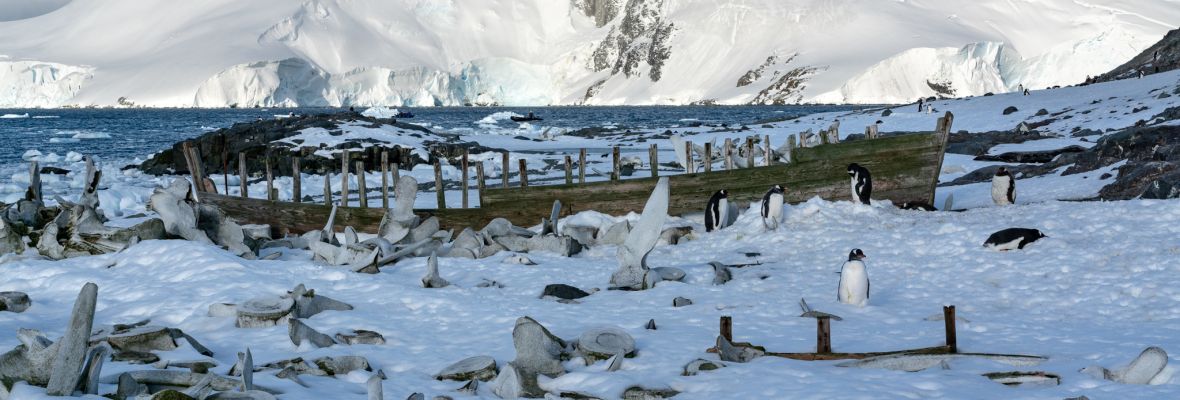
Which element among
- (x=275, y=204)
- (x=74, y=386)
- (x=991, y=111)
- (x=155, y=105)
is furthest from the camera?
(x=155, y=105)

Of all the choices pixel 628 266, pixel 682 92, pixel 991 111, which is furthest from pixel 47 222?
pixel 682 92

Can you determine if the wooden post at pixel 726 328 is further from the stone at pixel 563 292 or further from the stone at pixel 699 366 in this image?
the stone at pixel 563 292

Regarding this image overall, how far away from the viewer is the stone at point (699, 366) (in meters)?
6.74

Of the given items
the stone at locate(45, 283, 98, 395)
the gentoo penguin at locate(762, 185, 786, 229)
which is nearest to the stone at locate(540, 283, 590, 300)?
the gentoo penguin at locate(762, 185, 786, 229)

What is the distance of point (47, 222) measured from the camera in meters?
12.8

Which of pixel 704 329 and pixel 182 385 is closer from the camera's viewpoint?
pixel 182 385

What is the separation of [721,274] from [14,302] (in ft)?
21.3

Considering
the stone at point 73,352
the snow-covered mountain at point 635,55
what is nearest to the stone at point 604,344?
the stone at point 73,352

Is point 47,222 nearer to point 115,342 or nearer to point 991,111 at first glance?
point 115,342

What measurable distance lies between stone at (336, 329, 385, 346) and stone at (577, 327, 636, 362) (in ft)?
5.19

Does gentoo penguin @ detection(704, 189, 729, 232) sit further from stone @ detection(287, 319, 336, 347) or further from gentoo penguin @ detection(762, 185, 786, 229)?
stone @ detection(287, 319, 336, 347)

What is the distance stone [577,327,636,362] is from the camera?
281 inches

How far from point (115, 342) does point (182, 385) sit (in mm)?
1529

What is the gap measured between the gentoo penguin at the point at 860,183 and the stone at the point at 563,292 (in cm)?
616
